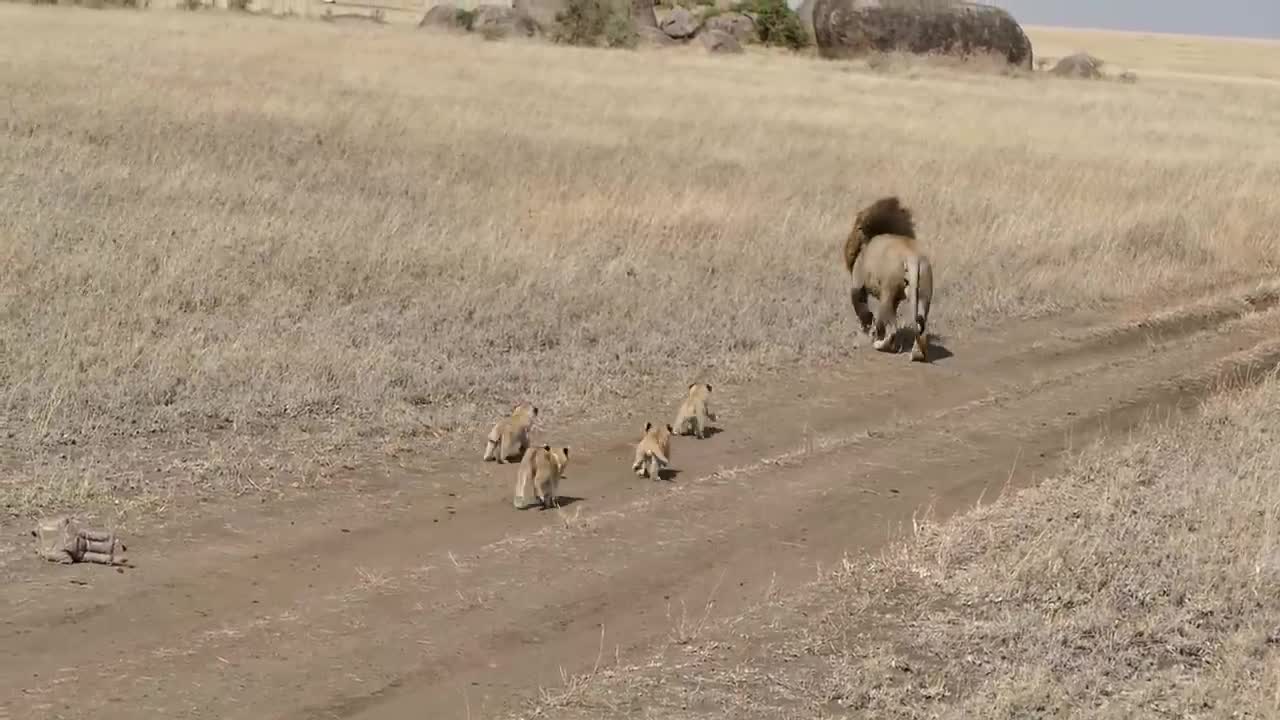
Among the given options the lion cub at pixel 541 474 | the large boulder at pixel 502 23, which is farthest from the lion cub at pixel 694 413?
the large boulder at pixel 502 23

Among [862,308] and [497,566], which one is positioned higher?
[862,308]

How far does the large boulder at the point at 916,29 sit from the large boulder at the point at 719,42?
2985 millimetres

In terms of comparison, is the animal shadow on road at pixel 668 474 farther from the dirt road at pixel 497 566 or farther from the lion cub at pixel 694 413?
the lion cub at pixel 694 413

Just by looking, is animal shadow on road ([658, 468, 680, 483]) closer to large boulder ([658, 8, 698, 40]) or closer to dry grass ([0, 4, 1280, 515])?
dry grass ([0, 4, 1280, 515])

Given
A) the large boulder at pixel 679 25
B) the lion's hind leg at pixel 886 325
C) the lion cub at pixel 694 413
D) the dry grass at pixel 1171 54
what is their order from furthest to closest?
the dry grass at pixel 1171 54, the large boulder at pixel 679 25, the lion's hind leg at pixel 886 325, the lion cub at pixel 694 413

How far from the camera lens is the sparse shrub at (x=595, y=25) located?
47781mm

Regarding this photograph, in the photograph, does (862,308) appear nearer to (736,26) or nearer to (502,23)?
(502,23)

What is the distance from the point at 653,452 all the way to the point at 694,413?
1.08 metres

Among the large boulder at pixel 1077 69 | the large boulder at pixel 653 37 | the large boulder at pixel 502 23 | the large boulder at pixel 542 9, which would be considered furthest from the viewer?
the large boulder at pixel 653 37

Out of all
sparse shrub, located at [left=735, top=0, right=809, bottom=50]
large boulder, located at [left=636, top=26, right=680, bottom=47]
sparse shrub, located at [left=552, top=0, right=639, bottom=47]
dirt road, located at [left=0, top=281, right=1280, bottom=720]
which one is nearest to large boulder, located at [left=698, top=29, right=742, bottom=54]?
large boulder, located at [left=636, top=26, right=680, bottom=47]

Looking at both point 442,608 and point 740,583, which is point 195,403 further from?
point 740,583

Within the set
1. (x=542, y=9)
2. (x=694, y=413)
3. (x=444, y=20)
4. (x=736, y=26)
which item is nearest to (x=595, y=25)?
(x=542, y=9)

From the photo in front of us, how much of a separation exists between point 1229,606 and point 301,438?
510 centimetres

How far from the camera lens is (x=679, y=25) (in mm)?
54031
